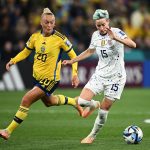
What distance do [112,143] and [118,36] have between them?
171 centimetres

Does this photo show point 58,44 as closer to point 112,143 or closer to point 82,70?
point 112,143

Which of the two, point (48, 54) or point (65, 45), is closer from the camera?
point (48, 54)

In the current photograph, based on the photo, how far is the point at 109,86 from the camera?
34.7 ft

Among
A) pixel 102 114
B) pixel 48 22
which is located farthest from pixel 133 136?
pixel 48 22

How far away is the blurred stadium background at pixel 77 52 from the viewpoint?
46.6 feet

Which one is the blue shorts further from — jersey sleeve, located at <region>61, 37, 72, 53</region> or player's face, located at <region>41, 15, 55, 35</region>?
player's face, located at <region>41, 15, 55, 35</region>

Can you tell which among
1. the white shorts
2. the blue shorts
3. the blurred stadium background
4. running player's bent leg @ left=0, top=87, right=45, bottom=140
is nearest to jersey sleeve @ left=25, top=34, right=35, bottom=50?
the blue shorts

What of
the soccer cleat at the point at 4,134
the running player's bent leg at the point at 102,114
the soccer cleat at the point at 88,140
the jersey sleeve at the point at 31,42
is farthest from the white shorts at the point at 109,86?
the soccer cleat at the point at 4,134

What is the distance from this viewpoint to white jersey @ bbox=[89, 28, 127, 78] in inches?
413

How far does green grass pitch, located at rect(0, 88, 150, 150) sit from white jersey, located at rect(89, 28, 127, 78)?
1.13m

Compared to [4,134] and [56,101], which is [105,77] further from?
[4,134]

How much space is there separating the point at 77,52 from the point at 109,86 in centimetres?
1068

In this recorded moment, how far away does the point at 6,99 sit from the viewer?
58.6ft

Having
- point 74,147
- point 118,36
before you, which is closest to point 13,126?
point 74,147
